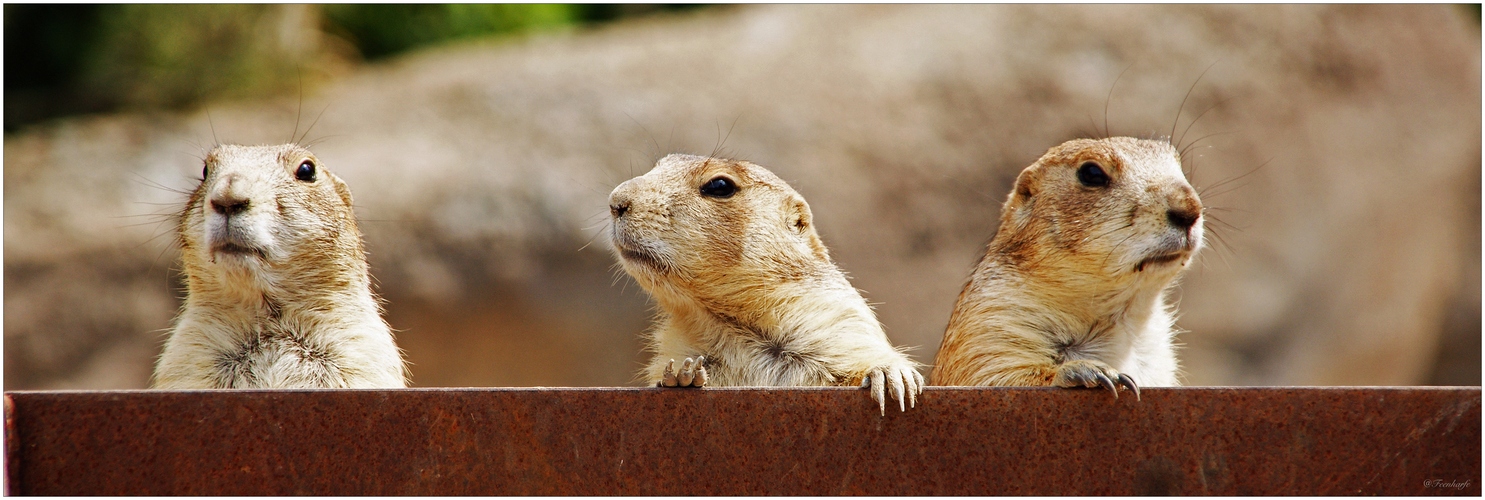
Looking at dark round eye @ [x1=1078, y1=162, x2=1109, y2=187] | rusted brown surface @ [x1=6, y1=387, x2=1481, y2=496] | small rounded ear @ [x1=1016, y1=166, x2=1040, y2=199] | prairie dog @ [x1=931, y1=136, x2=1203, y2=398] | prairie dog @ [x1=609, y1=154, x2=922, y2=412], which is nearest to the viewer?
rusted brown surface @ [x1=6, y1=387, x2=1481, y2=496]

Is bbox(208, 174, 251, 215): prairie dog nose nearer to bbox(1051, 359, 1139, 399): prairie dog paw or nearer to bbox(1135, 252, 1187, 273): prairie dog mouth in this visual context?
bbox(1051, 359, 1139, 399): prairie dog paw

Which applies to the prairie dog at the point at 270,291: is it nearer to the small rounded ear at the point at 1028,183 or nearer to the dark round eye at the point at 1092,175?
the small rounded ear at the point at 1028,183

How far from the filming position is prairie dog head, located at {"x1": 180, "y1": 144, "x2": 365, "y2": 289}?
4.31 metres

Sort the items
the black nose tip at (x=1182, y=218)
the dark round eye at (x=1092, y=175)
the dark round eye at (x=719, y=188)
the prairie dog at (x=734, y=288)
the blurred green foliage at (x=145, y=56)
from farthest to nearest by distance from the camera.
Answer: the blurred green foliage at (x=145, y=56) < the dark round eye at (x=719, y=188) < the dark round eye at (x=1092, y=175) < the prairie dog at (x=734, y=288) < the black nose tip at (x=1182, y=218)

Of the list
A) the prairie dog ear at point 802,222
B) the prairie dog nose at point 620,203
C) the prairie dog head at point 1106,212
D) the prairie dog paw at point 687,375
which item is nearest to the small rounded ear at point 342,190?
the prairie dog nose at point 620,203

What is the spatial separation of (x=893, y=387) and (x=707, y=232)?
1.36 m

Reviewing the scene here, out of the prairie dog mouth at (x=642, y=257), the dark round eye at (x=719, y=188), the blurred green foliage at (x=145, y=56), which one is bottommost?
the prairie dog mouth at (x=642, y=257)

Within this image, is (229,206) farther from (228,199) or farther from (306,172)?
(306,172)

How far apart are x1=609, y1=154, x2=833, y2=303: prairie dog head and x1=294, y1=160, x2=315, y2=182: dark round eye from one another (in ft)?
4.14

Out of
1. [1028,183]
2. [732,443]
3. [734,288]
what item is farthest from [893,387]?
[1028,183]

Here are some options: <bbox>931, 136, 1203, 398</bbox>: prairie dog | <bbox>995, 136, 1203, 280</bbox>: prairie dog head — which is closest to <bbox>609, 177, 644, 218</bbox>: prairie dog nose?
<bbox>931, 136, 1203, 398</bbox>: prairie dog

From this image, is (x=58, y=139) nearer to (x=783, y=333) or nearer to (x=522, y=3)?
(x=522, y=3)

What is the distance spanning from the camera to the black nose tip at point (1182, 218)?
423 centimetres

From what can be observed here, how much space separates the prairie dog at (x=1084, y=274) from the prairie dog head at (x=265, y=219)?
2.61 m
